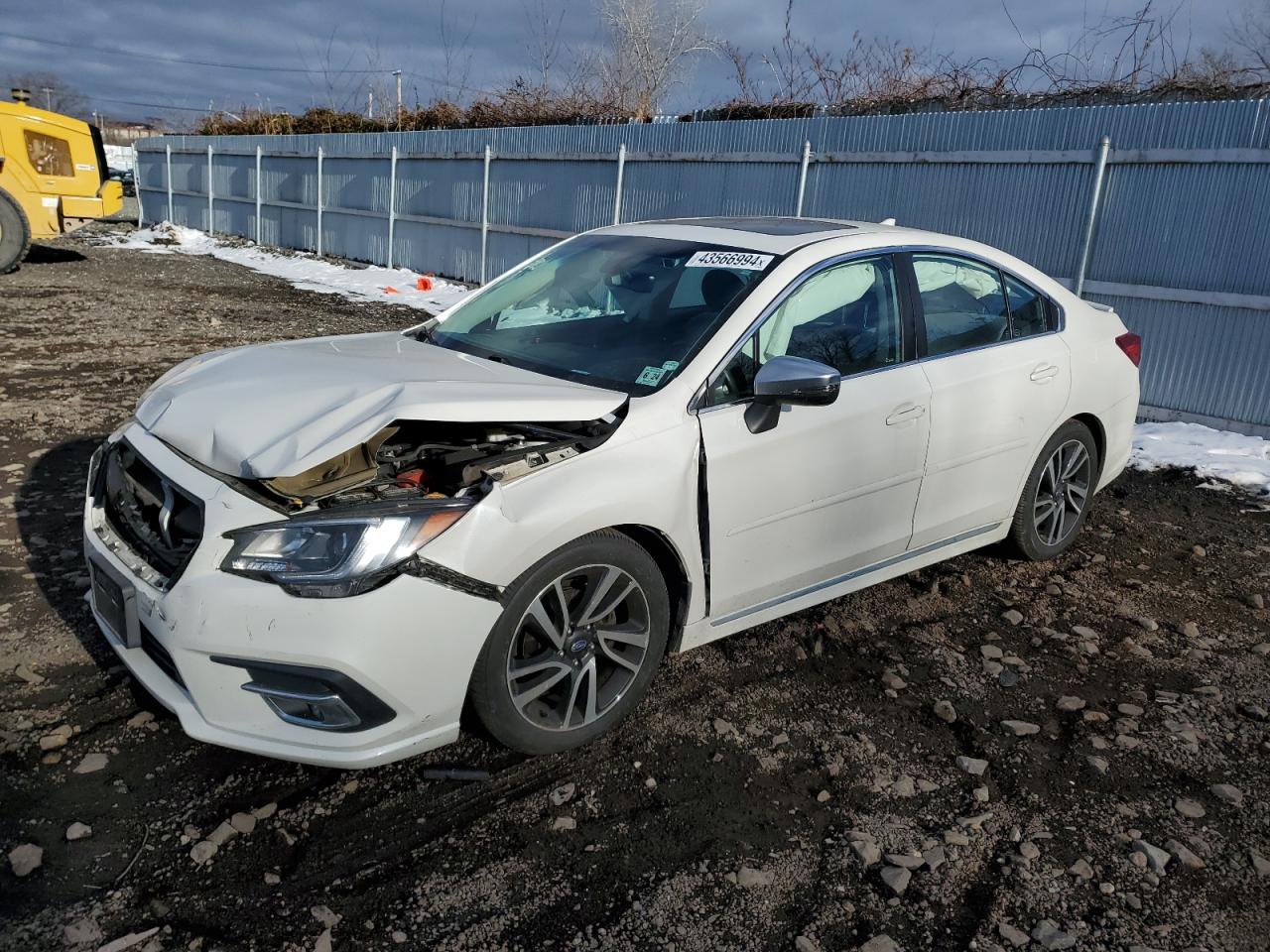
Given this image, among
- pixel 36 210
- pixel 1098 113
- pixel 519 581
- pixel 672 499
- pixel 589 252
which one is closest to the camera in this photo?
pixel 519 581

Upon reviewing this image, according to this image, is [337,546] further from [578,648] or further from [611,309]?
[611,309]

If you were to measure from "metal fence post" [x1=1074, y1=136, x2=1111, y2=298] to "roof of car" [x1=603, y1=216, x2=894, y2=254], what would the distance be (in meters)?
5.04

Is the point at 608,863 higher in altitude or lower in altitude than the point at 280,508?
lower

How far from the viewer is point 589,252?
4422mm

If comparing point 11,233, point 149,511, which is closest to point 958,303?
point 149,511

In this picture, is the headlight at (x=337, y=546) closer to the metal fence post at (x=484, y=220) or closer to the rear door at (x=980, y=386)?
the rear door at (x=980, y=386)

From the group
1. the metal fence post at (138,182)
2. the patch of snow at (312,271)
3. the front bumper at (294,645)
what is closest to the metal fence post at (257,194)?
the patch of snow at (312,271)

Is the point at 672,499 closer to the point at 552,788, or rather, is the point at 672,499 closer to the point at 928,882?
the point at 552,788

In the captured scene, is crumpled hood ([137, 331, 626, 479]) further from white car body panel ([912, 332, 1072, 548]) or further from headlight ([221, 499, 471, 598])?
white car body panel ([912, 332, 1072, 548])

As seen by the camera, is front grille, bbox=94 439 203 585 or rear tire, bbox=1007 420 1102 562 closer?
front grille, bbox=94 439 203 585

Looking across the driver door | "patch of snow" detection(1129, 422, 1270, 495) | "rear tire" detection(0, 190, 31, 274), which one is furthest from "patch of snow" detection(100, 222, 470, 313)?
the driver door

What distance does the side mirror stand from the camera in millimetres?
3271

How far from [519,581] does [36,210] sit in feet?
56.0

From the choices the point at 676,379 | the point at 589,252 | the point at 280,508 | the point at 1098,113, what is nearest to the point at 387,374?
the point at 280,508
